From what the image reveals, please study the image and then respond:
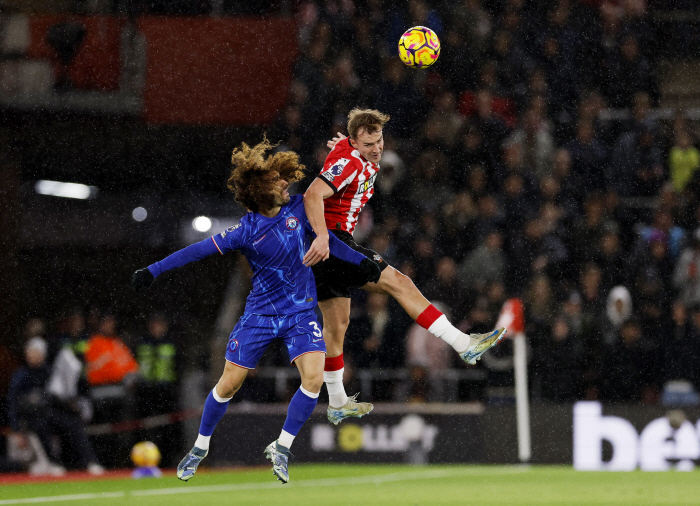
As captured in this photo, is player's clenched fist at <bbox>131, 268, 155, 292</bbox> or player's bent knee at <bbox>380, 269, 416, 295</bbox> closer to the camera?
player's clenched fist at <bbox>131, 268, 155, 292</bbox>

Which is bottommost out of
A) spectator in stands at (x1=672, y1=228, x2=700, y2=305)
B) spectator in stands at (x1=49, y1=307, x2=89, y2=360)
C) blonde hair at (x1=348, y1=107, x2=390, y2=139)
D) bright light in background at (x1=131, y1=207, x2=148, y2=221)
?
spectator in stands at (x1=49, y1=307, x2=89, y2=360)

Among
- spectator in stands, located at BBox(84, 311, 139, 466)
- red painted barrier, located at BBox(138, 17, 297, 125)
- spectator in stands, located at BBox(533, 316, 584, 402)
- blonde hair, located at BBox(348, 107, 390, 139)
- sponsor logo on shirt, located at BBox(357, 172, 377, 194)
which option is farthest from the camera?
red painted barrier, located at BBox(138, 17, 297, 125)

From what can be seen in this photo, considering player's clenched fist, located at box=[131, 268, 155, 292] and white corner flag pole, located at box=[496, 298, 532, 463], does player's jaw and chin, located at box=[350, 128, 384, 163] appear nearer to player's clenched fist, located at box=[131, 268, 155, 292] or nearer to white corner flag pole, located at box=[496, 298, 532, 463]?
player's clenched fist, located at box=[131, 268, 155, 292]

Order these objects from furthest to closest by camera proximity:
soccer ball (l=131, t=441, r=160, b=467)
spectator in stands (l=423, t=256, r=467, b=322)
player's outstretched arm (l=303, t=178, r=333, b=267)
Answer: spectator in stands (l=423, t=256, r=467, b=322) < soccer ball (l=131, t=441, r=160, b=467) < player's outstretched arm (l=303, t=178, r=333, b=267)

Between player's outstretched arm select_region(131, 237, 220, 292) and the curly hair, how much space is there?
417mm

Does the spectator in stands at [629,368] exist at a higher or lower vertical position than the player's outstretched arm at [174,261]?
lower

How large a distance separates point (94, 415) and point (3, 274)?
453 centimetres

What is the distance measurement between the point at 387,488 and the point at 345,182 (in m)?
4.26

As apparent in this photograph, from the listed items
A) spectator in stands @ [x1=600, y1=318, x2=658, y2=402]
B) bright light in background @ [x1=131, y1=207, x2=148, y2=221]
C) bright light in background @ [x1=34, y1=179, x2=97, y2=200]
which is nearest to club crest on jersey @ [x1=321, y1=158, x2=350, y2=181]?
spectator in stands @ [x1=600, y1=318, x2=658, y2=402]

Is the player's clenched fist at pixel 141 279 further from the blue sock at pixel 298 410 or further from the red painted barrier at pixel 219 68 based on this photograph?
the red painted barrier at pixel 219 68

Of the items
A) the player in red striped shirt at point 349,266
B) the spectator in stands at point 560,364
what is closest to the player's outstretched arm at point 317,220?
the player in red striped shirt at point 349,266

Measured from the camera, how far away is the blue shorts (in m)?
7.62

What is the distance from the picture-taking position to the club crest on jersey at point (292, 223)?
7.66m

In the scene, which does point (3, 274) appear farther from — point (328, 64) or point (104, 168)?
point (328, 64)
